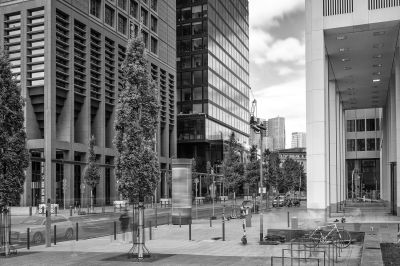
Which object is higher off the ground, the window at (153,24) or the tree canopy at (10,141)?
the window at (153,24)

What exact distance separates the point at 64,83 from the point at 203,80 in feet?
163

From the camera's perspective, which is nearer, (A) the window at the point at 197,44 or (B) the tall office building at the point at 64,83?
(B) the tall office building at the point at 64,83

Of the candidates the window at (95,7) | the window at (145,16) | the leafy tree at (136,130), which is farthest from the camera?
the window at (145,16)

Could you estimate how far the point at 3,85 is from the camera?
20.9m

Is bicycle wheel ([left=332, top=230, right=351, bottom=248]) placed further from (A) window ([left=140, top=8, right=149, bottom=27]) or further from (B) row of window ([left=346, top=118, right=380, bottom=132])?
(B) row of window ([left=346, top=118, right=380, bottom=132])

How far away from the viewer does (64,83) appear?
63688 mm

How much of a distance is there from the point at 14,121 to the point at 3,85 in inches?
59.0

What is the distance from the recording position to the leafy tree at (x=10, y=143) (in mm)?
20422

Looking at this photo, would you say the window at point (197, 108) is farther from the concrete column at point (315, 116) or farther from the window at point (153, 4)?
the concrete column at point (315, 116)

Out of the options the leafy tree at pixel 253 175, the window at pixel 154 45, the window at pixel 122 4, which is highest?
the window at pixel 122 4

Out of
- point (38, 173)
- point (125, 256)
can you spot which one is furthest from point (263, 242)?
point (38, 173)

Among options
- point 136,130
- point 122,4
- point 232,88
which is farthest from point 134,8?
point 136,130

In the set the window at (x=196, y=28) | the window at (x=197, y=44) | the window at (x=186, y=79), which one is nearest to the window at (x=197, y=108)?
the window at (x=186, y=79)

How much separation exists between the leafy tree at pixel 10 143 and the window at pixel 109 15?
54.8 m
